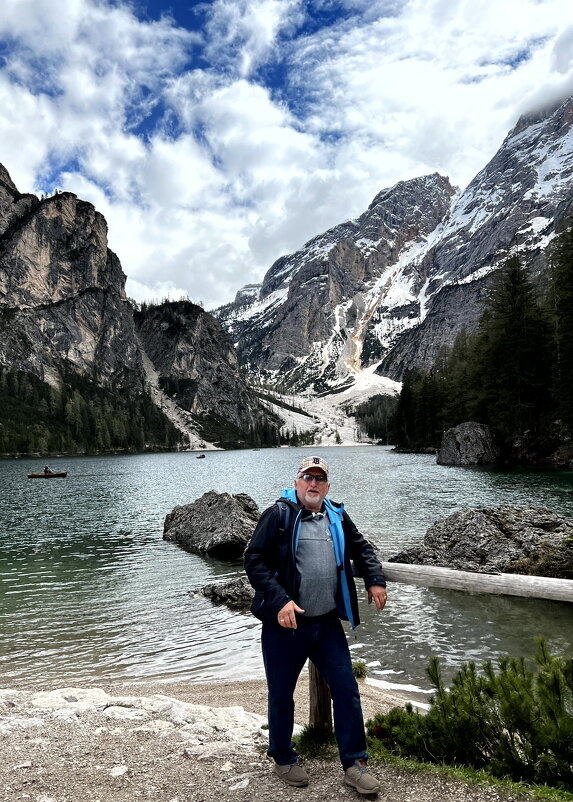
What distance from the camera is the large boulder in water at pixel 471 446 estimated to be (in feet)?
224

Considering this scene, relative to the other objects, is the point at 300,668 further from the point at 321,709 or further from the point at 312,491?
the point at 312,491

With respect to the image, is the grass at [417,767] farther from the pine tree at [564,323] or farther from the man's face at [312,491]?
the pine tree at [564,323]

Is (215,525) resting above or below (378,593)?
below

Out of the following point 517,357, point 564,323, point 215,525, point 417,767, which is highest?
point 564,323

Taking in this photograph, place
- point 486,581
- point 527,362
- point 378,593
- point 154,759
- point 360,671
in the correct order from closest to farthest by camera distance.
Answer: point 378,593, point 154,759, point 486,581, point 360,671, point 527,362

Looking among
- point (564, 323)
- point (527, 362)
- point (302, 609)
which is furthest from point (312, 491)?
point (527, 362)

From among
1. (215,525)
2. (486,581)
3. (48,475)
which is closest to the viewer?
(486,581)

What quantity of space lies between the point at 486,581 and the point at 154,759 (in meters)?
4.40

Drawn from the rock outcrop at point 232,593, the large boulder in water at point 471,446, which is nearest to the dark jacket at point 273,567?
the rock outcrop at point 232,593

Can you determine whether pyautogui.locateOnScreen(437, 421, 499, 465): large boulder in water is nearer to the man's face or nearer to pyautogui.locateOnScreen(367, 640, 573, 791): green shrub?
pyautogui.locateOnScreen(367, 640, 573, 791): green shrub

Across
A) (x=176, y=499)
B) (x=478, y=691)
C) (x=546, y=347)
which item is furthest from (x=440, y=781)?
(x=546, y=347)

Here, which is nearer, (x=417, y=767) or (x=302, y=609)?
(x=417, y=767)

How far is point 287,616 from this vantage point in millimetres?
4789

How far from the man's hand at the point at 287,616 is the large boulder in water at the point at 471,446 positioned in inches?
2700
